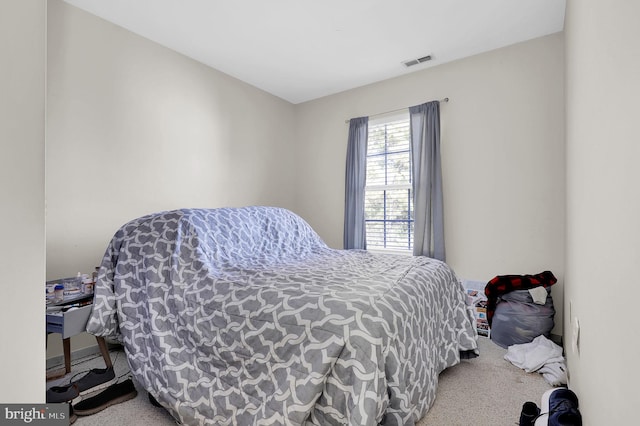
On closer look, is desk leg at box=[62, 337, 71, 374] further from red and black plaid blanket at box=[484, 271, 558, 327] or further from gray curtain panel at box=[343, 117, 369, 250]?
red and black plaid blanket at box=[484, 271, 558, 327]

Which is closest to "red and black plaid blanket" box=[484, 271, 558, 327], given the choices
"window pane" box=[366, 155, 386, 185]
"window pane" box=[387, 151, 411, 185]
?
"window pane" box=[387, 151, 411, 185]

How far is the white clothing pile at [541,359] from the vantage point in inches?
78.9

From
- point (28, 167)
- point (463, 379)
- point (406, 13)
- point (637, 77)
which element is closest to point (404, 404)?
point (463, 379)

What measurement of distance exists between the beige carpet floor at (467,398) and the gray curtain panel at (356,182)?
1.80 metres

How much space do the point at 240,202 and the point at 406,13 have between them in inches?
96.6

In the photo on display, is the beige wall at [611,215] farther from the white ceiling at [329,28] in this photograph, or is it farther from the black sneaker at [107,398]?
the black sneaker at [107,398]

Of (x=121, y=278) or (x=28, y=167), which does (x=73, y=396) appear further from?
(x=28, y=167)

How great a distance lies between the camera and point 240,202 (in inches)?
143

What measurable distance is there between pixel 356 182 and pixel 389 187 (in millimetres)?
396

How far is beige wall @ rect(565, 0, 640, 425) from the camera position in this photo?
65 centimetres

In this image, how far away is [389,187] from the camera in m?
3.65

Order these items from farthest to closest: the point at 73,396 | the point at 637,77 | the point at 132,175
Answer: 1. the point at 132,175
2. the point at 73,396
3. the point at 637,77

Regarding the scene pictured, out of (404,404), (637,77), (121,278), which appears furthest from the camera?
(121,278)

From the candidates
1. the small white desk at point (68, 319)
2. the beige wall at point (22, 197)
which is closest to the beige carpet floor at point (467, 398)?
the small white desk at point (68, 319)
